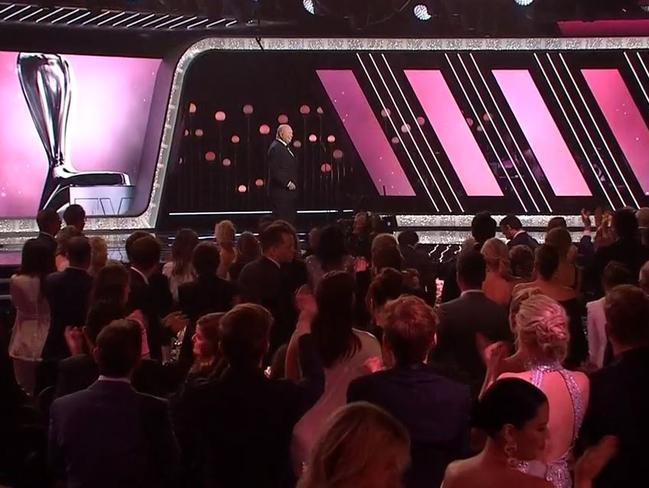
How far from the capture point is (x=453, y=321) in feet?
16.1

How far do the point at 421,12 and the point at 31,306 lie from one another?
8.78 m

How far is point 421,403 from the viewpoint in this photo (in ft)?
12.2

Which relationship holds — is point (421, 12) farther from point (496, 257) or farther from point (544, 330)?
point (544, 330)

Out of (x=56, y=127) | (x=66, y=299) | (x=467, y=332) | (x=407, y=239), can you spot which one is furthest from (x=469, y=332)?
(x=56, y=127)

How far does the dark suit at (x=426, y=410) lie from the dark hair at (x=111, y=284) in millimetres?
1710

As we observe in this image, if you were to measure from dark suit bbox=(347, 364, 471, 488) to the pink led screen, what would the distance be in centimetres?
1010

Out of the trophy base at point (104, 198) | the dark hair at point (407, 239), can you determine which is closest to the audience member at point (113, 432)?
Answer: the dark hair at point (407, 239)

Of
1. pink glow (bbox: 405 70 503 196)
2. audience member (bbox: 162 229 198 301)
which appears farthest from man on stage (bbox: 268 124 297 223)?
audience member (bbox: 162 229 198 301)

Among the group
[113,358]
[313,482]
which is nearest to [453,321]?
[113,358]

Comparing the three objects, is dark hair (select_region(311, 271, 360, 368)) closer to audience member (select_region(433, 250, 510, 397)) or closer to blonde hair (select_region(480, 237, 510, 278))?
audience member (select_region(433, 250, 510, 397))

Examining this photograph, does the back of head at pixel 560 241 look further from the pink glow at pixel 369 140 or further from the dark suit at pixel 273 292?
the pink glow at pixel 369 140

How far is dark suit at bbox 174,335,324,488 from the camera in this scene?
12.4 feet

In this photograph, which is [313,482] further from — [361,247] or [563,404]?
[361,247]

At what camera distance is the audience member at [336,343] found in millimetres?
4203
